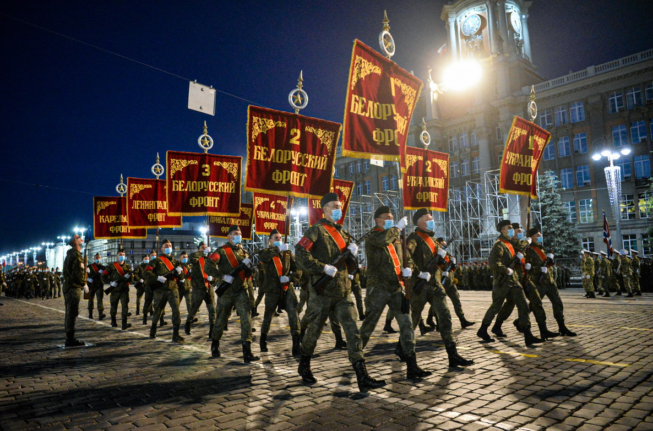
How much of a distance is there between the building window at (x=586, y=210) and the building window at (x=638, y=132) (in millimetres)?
6361

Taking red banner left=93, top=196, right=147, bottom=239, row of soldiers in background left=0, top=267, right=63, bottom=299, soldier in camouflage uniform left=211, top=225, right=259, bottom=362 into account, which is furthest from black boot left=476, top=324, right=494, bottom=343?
row of soldiers in background left=0, top=267, right=63, bottom=299

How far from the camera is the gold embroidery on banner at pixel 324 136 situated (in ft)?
36.0

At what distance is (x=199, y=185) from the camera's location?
13.9 meters

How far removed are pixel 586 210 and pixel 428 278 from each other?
136 ft

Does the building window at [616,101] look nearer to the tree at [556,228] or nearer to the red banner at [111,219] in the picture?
the tree at [556,228]

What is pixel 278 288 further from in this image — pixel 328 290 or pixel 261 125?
pixel 261 125

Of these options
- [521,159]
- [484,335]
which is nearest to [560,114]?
[521,159]

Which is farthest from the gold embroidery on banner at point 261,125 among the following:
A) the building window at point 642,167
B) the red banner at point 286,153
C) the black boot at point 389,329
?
the building window at point 642,167

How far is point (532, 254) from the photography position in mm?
8445

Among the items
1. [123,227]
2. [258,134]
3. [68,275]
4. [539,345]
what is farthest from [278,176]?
[123,227]

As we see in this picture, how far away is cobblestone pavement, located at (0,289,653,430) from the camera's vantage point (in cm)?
392

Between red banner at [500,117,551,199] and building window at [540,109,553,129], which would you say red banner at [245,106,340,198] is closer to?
red banner at [500,117,551,199]

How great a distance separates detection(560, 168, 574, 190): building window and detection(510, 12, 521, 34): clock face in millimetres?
24559

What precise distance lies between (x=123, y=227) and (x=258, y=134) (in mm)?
11035
